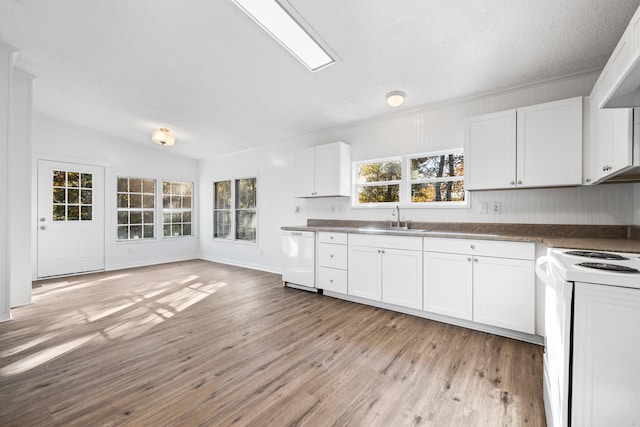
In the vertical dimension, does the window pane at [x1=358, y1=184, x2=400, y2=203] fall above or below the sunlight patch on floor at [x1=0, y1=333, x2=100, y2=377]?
above

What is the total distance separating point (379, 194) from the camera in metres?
4.06

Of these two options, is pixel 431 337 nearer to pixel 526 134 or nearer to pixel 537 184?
pixel 537 184

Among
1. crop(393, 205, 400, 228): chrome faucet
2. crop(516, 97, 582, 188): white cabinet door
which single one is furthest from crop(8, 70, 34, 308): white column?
crop(516, 97, 582, 188): white cabinet door

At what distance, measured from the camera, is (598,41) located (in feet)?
7.29

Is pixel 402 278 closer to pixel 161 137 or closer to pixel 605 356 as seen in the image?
pixel 605 356

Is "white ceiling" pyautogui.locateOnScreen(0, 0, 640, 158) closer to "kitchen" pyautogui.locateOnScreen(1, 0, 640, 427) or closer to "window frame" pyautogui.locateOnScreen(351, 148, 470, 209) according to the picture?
"kitchen" pyautogui.locateOnScreen(1, 0, 640, 427)

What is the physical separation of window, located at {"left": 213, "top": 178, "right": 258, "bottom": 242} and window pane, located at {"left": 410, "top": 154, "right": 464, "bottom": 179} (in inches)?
129

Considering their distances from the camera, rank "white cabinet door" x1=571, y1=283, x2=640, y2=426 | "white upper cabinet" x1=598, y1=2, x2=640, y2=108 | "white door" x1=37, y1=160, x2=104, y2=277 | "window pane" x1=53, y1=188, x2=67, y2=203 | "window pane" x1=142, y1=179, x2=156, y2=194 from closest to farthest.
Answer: "white cabinet door" x1=571, y1=283, x2=640, y2=426 → "white upper cabinet" x1=598, y1=2, x2=640, y2=108 → "white door" x1=37, y1=160, x2=104, y2=277 → "window pane" x1=53, y1=188, x2=67, y2=203 → "window pane" x1=142, y1=179, x2=156, y2=194

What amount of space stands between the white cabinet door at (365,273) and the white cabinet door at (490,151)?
1303mm

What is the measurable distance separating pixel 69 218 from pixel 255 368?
5.11 m

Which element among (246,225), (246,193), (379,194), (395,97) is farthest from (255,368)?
(246,193)

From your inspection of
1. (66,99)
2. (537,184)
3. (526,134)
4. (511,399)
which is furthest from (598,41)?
(66,99)

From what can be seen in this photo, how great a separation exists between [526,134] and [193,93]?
155 inches

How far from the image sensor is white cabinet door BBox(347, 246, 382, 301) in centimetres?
328
